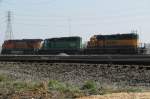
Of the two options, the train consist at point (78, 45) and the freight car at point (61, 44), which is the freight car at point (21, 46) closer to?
the train consist at point (78, 45)

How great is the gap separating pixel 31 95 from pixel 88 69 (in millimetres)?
11140

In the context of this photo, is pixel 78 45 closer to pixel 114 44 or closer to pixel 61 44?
pixel 61 44

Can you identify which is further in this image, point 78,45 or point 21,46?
point 21,46

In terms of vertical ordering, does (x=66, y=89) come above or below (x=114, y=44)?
below

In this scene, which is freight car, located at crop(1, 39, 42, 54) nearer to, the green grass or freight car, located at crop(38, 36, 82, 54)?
freight car, located at crop(38, 36, 82, 54)

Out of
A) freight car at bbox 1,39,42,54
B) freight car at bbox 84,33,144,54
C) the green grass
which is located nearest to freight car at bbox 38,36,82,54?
freight car at bbox 1,39,42,54

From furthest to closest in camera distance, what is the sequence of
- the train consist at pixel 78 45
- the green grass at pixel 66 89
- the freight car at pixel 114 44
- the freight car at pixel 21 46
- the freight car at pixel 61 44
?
the freight car at pixel 21 46 < the freight car at pixel 61 44 < the train consist at pixel 78 45 < the freight car at pixel 114 44 < the green grass at pixel 66 89

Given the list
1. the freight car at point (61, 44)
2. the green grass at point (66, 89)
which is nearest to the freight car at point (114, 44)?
the freight car at point (61, 44)

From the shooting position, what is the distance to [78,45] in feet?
197

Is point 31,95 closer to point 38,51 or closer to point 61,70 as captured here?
point 61,70

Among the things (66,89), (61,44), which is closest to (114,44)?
(61,44)

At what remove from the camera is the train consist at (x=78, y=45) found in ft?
174

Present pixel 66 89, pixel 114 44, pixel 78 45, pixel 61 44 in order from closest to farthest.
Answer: pixel 66 89, pixel 114 44, pixel 78 45, pixel 61 44

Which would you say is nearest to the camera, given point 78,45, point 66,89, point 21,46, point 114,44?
point 66,89
